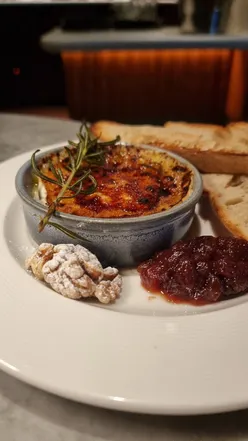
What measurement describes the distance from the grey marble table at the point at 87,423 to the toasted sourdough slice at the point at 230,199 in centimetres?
78

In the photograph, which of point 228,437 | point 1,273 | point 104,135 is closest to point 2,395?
point 1,273

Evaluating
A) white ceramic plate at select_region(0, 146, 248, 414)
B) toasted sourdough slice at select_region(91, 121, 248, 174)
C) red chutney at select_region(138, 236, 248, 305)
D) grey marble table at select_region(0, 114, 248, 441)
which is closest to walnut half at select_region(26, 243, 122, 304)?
white ceramic plate at select_region(0, 146, 248, 414)

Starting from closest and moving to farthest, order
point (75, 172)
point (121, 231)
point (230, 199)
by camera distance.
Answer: point (121, 231) < point (75, 172) < point (230, 199)

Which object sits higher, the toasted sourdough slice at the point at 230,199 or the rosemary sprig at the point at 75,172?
the rosemary sprig at the point at 75,172

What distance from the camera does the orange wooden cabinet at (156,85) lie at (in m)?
5.85

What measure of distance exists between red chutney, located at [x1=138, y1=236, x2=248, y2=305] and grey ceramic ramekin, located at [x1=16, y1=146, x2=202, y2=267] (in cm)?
10

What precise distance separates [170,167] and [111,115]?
4580 millimetres

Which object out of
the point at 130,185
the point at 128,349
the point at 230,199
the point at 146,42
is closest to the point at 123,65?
the point at 146,42

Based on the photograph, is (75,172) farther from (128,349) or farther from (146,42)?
(146,42)

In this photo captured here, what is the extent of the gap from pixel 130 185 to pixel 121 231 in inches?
12.0

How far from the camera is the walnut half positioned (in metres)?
1.35

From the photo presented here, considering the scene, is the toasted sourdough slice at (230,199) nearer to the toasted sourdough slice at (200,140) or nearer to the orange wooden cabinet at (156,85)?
the toasted sourdough slice at (200,140)

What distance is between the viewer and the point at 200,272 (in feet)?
4.72

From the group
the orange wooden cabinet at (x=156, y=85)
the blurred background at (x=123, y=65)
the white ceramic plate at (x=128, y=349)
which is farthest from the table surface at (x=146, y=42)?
the white ceramic plate at (x=128, y=349)
